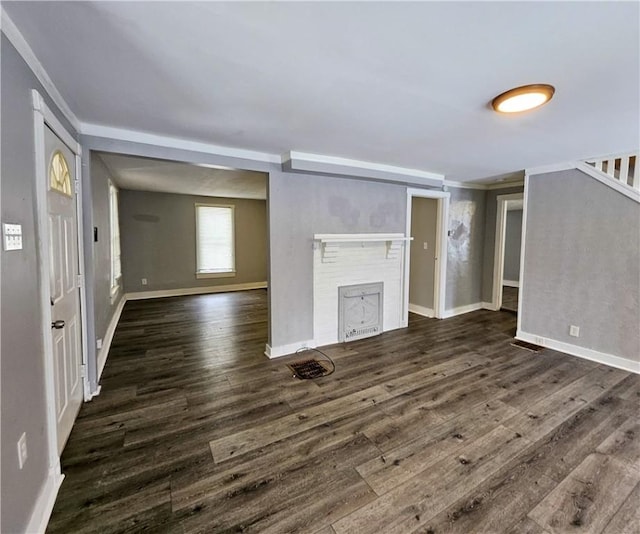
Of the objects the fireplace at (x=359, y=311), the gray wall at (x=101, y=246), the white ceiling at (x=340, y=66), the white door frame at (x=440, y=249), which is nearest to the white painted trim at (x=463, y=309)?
the white door frame at (x=440, y=249)

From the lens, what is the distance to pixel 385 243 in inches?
174

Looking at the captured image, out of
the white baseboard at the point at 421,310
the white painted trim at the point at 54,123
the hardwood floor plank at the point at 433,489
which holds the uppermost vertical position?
the white painted trim at the point at 54,123

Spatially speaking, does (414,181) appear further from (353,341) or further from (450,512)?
(450,512)

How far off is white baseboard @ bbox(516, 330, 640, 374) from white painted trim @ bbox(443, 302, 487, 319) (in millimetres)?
1171

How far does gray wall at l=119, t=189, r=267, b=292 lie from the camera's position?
6.50 m

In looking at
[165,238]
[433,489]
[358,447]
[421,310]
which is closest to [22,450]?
[358,447]

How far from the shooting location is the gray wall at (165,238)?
6.50 meters

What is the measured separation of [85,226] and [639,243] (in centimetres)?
540

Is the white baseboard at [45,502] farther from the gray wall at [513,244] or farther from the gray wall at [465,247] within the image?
the gray wall at [513,244]

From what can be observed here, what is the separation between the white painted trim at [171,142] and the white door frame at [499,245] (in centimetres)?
418

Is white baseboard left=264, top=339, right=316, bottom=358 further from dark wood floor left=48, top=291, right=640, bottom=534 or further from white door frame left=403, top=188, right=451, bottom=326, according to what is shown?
white door frame left=403, top=188, right=451, bottom=326

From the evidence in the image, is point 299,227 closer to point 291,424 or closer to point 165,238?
point 291,424

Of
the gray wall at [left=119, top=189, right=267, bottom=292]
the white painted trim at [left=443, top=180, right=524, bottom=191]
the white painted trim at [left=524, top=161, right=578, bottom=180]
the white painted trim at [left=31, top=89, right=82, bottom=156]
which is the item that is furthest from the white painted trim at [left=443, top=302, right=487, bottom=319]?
the white painted trim at [left=31, top=89, right=82, bottom=156]

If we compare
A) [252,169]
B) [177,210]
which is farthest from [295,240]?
[177,210]
